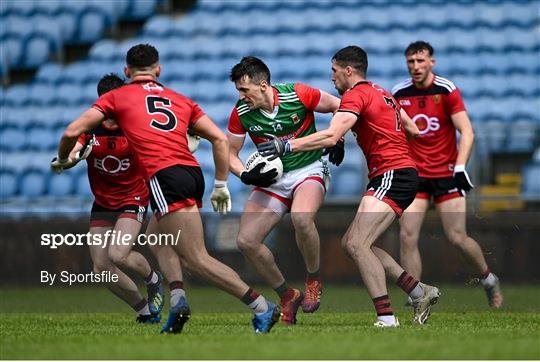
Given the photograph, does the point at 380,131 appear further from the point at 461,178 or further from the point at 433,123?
the point at 433,123

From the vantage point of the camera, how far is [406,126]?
9.57 m

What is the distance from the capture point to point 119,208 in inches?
392

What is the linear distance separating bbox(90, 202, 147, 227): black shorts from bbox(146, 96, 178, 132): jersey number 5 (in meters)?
1.88

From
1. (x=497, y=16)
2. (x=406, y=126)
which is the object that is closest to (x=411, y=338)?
(x=406, y=126)

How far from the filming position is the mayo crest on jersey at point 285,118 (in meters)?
9.59

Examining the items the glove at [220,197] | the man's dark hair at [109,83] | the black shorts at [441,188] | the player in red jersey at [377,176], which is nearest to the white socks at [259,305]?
the glove at [220,197]

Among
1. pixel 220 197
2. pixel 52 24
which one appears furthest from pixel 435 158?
pixel 52 24

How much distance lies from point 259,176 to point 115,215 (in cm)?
153

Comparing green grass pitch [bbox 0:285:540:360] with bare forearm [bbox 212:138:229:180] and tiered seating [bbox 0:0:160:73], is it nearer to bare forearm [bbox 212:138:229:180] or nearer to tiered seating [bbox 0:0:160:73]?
bare forearm [bbox 212:138:229:180]

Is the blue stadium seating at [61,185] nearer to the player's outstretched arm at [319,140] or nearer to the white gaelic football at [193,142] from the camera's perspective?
the white gaelic football at [193,142]

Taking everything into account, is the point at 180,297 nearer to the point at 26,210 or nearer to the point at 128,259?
the point at 128,259

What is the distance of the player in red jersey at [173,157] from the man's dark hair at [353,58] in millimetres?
1511

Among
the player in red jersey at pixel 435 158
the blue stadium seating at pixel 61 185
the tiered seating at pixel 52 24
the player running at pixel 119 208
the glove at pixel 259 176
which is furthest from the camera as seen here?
the tiered seating at pixel 52 24

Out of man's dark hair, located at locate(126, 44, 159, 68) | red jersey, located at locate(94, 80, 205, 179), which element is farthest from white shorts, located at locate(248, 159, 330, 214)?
man's dark hair, located at locate(126, 44, 159, 68)
